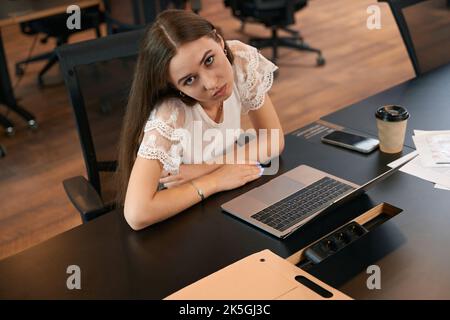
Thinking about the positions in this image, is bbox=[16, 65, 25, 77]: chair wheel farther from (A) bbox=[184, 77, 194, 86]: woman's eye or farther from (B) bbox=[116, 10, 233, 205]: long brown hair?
(A) bbox=[184, 77, 194, 86]: woman's eye

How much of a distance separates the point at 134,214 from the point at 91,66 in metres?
0.55

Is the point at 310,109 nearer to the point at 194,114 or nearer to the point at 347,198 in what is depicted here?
the point at 194,114

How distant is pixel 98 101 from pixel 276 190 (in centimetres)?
62

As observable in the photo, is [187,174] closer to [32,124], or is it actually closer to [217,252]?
[217,252]

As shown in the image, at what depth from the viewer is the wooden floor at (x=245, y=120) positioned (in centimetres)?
281

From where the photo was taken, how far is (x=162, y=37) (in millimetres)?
1418

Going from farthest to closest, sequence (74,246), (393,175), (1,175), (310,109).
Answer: (310,109), (1,175), (393,175), (74,246)

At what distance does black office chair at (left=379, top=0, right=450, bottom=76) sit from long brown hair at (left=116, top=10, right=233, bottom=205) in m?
0.94

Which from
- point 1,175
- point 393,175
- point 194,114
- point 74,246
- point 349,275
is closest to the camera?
point 349,275

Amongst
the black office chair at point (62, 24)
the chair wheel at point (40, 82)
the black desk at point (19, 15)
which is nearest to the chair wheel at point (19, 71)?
the chair wheel at point (40, 82)

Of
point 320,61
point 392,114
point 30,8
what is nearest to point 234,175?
point 392,114

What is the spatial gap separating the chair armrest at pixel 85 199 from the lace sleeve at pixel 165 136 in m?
0.23

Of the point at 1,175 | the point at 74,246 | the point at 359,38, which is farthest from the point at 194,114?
the point at 359,38

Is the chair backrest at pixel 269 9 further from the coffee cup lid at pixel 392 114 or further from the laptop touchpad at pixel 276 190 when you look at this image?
the laptop touchpad at pixel 276 190
